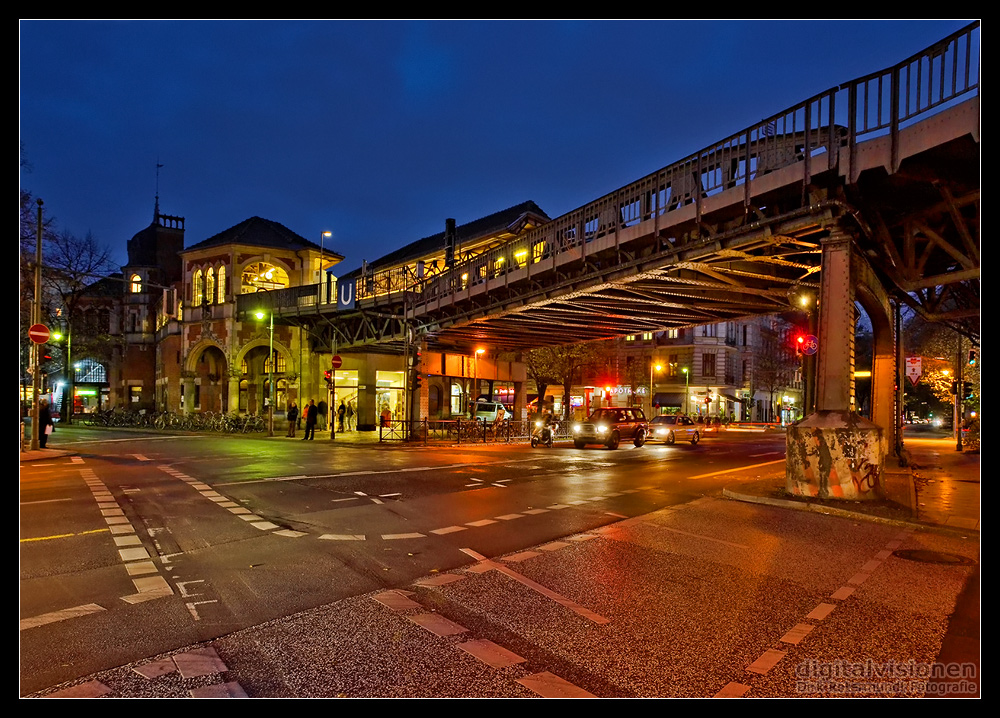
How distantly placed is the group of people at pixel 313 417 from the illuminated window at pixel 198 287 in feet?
34.9

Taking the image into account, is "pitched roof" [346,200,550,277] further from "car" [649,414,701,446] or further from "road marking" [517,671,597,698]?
"road marking" [517,671,597,698]

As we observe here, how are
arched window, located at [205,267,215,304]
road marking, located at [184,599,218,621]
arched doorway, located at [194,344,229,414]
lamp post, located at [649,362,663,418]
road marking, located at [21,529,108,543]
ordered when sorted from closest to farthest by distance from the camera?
road marking, located at [184,599,218,621] → road marking, located at [21,529,108,543] → arched doorway, located at [194,344,229,414] → arched window, located at [205,267,215,304] → lamp post, located at [649,362,663,418]

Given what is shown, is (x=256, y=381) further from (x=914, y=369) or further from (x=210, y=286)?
(x=914, y=369)

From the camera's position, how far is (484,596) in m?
5.98

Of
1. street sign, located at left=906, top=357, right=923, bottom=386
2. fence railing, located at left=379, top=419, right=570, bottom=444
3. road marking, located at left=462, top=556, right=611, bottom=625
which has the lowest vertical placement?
fence railing, located at left=379, top=419, right=570, bottom=444

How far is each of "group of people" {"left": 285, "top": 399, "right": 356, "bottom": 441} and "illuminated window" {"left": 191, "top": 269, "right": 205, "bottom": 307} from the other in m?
10.6

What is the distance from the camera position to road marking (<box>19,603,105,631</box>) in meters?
5.14

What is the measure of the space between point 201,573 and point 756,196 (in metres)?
12.0

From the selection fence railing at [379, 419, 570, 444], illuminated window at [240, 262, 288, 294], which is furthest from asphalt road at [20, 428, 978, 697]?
illuminated window at [240, 262, 288, 294]

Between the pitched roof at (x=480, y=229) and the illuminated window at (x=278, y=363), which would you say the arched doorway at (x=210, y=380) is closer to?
the illuminated window at (x=278, y=363)

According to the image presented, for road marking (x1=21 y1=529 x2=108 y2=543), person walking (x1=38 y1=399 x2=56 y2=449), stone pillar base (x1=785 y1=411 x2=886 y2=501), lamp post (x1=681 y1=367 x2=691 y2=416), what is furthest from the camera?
lamp post (x1=681 y1=367 x2=691 y2=416)

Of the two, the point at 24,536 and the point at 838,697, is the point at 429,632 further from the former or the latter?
the point at 24,536

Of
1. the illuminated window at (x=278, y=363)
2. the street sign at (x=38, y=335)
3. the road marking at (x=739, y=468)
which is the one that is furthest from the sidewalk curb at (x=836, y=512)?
the illuminated window at (x=278, y=363)
